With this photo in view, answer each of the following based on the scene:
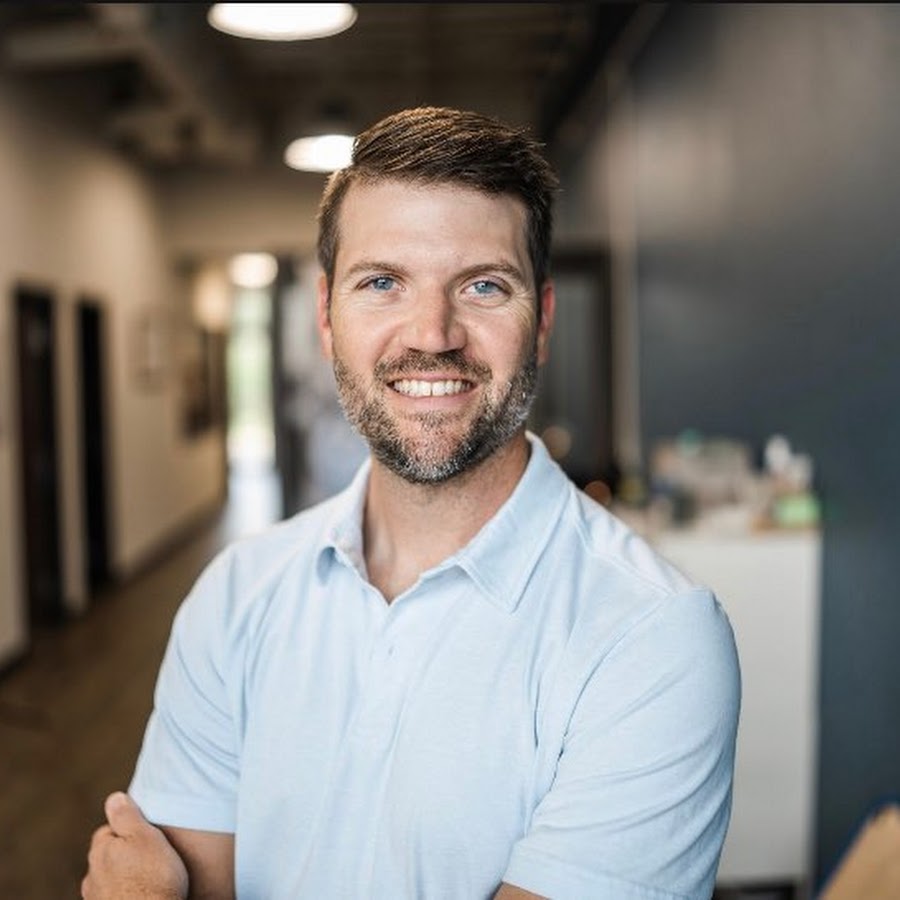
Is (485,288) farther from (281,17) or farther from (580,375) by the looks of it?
(580,375)

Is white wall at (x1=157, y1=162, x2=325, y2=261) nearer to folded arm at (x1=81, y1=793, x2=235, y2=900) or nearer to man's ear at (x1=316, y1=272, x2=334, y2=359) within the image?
man's ear at (x1=316, y1=272, x2=334, y2=359)

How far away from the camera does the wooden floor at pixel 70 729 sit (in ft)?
12.2

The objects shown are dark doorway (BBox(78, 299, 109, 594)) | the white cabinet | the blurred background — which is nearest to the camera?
the blurred background

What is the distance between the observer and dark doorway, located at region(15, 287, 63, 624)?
6.44 meters

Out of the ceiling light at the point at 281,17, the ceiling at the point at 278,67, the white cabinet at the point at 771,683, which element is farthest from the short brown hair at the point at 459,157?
the ceiling at the point at 278,67

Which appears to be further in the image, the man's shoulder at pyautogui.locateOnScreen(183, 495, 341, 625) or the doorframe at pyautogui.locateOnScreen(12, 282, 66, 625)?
the doorframe at pyautogui.locateOnScreen(12, 282, 66, 625)

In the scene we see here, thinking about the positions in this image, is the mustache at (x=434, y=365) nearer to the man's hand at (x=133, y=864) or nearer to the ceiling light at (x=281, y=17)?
the man's hand at (x=133, y=864)

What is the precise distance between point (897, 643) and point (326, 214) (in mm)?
1762

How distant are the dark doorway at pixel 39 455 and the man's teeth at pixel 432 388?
5.39 m

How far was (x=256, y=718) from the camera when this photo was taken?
4.38ft

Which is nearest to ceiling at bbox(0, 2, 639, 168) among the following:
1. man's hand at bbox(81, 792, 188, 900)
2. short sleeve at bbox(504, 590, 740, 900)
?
man's hand at bbox(81, 792, 188, 900)

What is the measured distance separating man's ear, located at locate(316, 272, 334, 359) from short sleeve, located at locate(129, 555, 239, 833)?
1.03 ft

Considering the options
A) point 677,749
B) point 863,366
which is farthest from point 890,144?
point 677,749

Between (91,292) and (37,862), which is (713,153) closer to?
(37,862)
